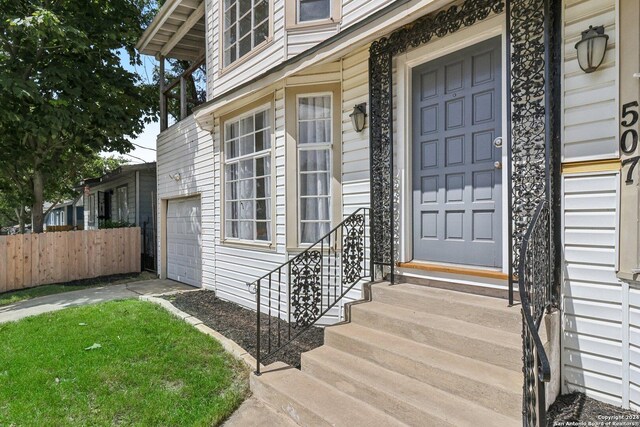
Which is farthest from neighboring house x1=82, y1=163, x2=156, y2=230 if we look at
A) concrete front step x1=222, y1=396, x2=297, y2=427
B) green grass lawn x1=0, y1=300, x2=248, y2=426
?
concrete front step x1=222, y1=396, x2=297, y2=427

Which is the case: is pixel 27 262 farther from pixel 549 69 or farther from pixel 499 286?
pixel 549 69

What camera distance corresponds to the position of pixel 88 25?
911 centimetres

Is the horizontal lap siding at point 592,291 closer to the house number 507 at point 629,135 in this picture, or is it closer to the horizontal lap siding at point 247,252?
the house number 507 at point 629,135

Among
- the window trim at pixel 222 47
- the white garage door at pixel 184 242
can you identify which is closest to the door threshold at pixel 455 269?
the window trim at pixel 222 47

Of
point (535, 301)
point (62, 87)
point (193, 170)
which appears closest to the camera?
point (535, 301)

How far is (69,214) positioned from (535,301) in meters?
28.0

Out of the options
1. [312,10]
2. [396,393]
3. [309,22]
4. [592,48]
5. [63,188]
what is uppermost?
[312,10]

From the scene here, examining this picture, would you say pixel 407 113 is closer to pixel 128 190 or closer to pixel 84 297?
pixel 84 297

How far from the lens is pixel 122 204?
45.4 feet

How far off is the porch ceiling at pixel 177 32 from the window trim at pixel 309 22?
3355 mm

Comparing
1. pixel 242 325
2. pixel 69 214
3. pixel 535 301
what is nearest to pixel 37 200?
pixel 242 325

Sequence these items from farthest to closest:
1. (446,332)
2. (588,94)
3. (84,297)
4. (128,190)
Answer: (128,190) → (84,297) → (446,332) → (588,94)

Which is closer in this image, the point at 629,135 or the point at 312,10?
the point at 629,135

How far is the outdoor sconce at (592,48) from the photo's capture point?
2809mm
